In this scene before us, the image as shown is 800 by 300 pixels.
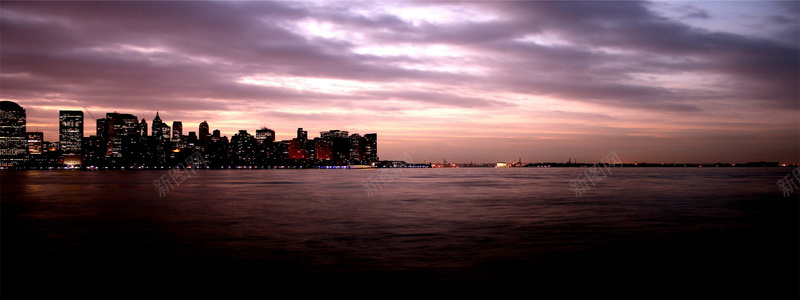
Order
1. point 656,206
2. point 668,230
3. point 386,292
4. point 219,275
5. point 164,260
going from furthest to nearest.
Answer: point 656,206
point 668,230
point 164,260
point 219,275
point 386,292

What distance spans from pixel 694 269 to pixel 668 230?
11.8m

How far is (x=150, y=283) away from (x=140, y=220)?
2128 cm

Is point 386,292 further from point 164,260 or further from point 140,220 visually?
point 140,220

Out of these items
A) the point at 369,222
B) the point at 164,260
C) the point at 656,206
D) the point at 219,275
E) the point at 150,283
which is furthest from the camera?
the point at 656,206

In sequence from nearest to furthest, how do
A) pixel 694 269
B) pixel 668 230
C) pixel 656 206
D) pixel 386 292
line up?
pixel 386 292 < pixel 694 269 < pixel 668 230 < pixel 656 206

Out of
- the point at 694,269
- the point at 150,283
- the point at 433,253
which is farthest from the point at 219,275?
the point at 694,269

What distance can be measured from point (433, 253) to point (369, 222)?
12.8 metres

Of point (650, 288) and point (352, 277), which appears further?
point (352, 277)

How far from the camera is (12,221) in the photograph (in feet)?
118

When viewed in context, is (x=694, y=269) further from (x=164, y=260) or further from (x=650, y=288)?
(x=164, y=260)

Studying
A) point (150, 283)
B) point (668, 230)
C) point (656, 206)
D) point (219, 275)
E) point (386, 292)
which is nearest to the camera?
point (386, 292)

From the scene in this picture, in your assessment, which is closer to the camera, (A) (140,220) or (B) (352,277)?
(B) (352,277)

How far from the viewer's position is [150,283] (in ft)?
56.5

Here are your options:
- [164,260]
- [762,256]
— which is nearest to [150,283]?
[164,260]
